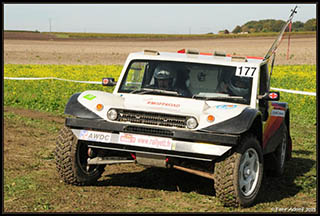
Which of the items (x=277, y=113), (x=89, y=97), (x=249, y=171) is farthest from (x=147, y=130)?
(x=277, y=113)

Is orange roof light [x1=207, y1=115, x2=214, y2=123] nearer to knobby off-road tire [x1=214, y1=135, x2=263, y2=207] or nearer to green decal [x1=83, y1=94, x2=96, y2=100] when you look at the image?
knobby off-road tire [x1=214, y1=135, x2=263, y2=207]

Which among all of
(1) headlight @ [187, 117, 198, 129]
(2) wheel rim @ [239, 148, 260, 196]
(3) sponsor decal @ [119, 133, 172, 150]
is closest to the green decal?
(3) sponsor decal @ [119, 133, 172, 150]

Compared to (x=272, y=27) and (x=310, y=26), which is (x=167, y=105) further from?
(x=272, y=27)

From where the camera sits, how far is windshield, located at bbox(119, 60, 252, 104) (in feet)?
24.9

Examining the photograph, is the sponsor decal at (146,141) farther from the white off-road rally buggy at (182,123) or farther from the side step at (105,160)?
the side step at (105,160)

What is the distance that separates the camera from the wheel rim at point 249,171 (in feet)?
21.8

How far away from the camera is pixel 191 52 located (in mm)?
8414

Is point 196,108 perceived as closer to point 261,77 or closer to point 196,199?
point 196,199

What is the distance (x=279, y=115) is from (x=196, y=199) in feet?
8.18

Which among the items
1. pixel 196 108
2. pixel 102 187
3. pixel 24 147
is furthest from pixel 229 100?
pixel 24 147

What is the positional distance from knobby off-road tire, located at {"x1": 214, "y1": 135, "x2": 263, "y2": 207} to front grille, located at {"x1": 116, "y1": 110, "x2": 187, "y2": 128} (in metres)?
0.68

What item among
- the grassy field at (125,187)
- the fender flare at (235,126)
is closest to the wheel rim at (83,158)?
the grassy field at (125,187)

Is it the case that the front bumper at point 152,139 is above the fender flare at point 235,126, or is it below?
below

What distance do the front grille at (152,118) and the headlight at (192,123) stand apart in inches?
3.2
